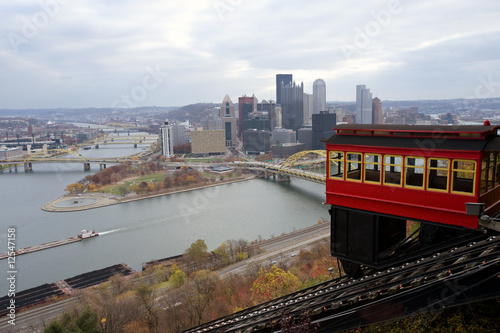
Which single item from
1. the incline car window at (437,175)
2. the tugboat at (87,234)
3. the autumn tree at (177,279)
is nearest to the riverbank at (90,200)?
the tugboat at (87,234)

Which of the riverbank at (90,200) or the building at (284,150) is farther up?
the building at (284,150)

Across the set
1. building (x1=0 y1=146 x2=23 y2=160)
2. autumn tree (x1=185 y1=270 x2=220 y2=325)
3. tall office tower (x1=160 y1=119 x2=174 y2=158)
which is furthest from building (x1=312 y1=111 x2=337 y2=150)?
autumn tree (x1=185 y1=270 x2=220 y2=325)

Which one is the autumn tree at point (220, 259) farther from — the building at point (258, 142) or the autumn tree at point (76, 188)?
the building at point (258, 142)

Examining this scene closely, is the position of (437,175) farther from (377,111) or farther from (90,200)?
(377,111)

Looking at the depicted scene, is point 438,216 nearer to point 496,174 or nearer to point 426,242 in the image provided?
point 426,242

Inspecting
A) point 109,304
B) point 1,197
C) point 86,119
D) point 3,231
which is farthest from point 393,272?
point 86,119

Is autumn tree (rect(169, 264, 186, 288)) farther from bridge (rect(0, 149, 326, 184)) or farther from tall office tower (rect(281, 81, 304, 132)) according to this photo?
tall office tower (rect(281, 81, 304, 132))
